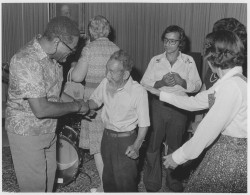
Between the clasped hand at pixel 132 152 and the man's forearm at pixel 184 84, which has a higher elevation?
the man's forearm at pixel 184 84

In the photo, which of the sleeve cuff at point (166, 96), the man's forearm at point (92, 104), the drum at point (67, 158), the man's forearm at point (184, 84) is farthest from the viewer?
the drum at point (67, 158)

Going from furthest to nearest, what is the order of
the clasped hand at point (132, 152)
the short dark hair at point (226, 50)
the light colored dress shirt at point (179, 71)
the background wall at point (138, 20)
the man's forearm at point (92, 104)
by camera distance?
the background wall at point (138, 20) < the light colored dress shirt at point (179, 71) < the man's forearm at point (92, 104) < the clasped hand at point (132, 152) < the short dark hair at point (226, 50)

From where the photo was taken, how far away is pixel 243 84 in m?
2.06

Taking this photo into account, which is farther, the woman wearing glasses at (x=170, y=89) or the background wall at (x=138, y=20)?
the background wall at (x=138, y=20)

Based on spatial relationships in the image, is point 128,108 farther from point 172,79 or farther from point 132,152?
point 172,79

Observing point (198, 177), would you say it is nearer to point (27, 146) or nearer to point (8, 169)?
point (27, 146)

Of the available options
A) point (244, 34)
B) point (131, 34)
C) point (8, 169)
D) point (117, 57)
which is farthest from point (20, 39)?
point (244, 34)

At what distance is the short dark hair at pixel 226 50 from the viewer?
2.12 metres

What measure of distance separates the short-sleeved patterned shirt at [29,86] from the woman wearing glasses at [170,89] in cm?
142

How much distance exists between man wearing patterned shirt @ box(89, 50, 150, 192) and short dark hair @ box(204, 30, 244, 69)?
88 centimetres

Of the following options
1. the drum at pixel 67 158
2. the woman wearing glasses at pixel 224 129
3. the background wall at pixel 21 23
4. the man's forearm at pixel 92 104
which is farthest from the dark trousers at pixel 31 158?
the background wall at pixel 21 23

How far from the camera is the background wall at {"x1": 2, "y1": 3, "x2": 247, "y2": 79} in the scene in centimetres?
498

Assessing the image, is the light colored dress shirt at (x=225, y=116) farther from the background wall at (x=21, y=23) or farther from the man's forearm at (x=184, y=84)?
the background wall at (x=21, y=23)

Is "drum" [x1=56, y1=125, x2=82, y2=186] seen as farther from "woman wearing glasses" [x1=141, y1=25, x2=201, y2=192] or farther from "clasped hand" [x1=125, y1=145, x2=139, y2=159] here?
"clasped hand" [x1=125, y1=145, x2=139, y2=159]
